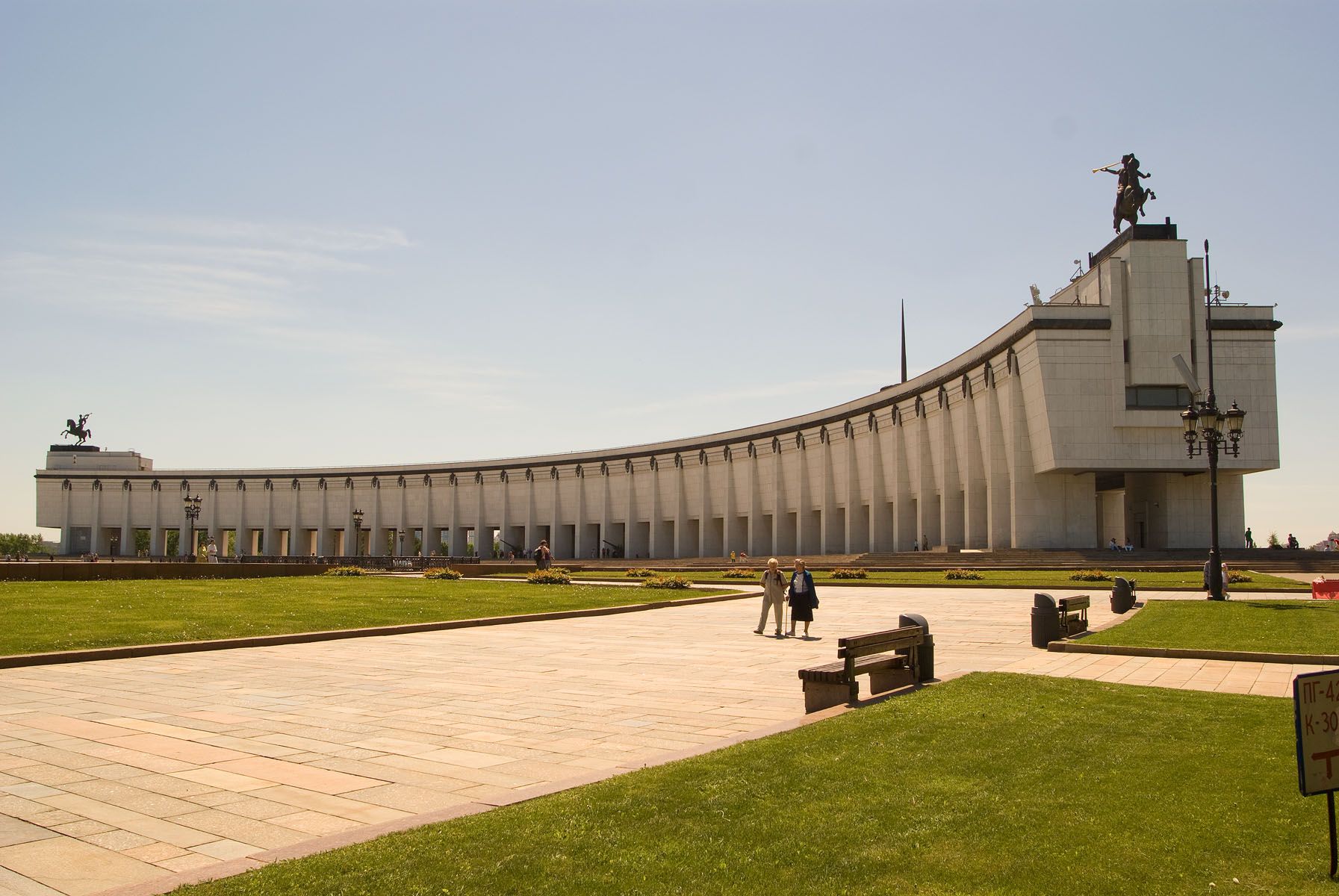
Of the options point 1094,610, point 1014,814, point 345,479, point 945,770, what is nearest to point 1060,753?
point 945,770

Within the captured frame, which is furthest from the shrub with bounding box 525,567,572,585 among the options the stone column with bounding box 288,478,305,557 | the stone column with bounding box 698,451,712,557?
the stone column with bounding box 288,478,305,557

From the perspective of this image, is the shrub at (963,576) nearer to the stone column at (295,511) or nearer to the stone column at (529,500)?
the stone column at (529,500)

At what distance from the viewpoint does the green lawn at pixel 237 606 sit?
17547 mm

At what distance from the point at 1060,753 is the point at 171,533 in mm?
167383

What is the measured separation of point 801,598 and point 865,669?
8701 millimetres

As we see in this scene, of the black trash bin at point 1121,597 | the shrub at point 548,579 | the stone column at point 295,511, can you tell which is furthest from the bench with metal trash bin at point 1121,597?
the stone column at point 295,511

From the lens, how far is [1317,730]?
5.22m

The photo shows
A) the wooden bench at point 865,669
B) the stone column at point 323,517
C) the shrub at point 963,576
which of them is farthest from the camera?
the stone column at point 323,517

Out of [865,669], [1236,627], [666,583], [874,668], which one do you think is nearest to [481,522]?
[666,583]

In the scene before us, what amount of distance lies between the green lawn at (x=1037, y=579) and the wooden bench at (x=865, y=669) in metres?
25.2

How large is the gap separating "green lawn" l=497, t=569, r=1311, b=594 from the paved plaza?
1959cm

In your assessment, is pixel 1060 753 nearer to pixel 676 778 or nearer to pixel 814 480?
pixel 676 778

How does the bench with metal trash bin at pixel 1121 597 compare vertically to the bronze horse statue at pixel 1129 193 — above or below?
below

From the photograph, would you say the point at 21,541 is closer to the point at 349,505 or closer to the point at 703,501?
the point at 349,505
